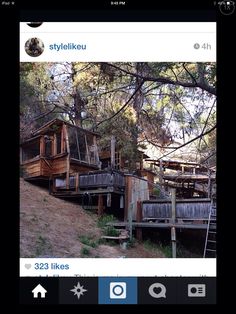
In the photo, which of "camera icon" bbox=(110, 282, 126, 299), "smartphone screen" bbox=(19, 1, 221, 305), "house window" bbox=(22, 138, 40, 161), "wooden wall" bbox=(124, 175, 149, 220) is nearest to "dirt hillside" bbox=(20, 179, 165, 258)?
"smartphone screen" bbox=(19, 1, 221, 305)

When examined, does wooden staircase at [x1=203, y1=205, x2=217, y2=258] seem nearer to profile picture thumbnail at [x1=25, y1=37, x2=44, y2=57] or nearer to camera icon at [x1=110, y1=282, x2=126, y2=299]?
camera icon at [x1=110, y1=282, x2=126, y2=299]

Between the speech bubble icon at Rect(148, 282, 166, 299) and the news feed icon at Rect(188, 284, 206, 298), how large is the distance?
A: 17 centimetres

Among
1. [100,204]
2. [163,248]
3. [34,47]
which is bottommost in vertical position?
[163,248]

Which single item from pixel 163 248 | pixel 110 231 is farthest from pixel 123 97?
pixel 110 231

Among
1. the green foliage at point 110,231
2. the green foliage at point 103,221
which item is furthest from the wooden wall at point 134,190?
the green foliage at point 110,231

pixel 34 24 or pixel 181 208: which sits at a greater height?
pixel 34 24

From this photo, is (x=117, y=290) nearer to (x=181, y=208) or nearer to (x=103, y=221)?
(x=103, y=221)

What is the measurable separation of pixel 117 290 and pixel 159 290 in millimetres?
277

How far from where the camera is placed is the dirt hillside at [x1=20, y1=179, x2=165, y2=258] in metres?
2.85

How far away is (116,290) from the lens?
91.6 inches

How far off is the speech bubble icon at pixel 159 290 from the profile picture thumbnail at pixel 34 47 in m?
1.75
